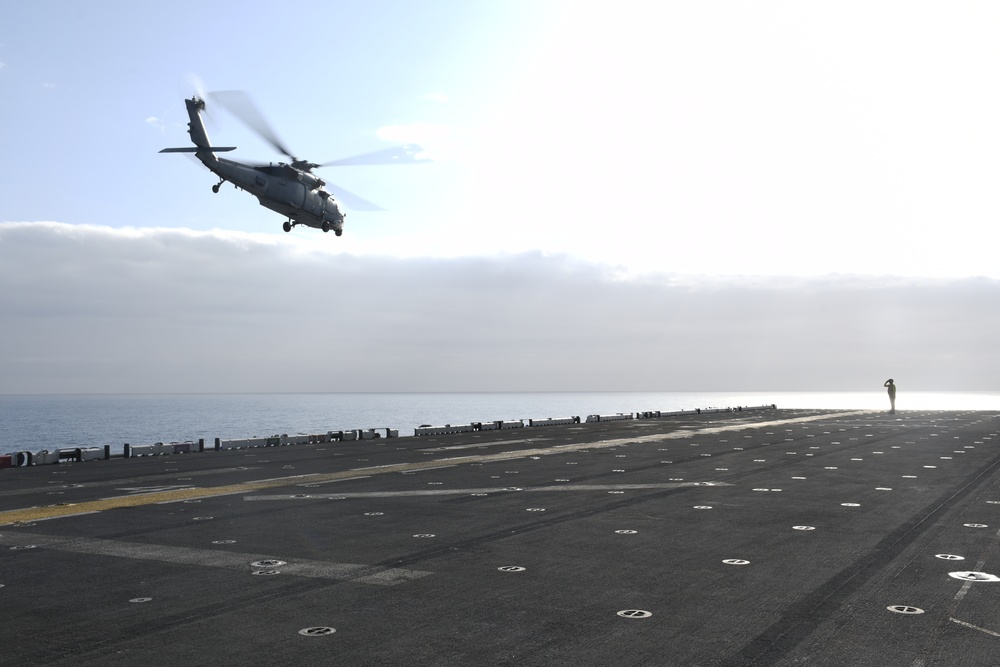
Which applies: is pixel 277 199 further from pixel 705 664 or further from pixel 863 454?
pixel 705 664

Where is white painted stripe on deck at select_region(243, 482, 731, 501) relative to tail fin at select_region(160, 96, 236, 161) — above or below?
below

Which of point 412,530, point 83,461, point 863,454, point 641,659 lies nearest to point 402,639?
point 641,659

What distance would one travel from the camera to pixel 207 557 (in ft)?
42.6

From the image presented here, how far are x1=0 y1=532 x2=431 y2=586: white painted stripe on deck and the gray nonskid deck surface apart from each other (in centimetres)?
7

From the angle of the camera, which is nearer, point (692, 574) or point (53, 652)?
point (53, 652)

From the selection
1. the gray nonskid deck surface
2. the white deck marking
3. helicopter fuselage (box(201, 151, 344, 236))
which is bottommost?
the white deck marking

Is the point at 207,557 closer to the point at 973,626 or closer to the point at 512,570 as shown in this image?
the point at 512,570

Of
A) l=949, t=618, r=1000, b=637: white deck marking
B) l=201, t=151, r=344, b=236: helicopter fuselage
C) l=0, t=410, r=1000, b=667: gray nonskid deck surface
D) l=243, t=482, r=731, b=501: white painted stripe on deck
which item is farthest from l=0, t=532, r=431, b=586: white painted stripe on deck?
l=201, t=151, r=344, b=236: helicopter fuselage

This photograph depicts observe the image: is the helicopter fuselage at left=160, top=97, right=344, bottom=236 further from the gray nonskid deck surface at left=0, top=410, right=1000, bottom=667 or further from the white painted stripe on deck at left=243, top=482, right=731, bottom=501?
the white painted stripe on deck at left=243, top=482, right=731, bottom=501

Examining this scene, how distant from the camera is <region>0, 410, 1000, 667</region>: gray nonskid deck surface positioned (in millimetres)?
8266

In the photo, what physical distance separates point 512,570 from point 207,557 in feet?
17.8

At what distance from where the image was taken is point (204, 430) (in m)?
156

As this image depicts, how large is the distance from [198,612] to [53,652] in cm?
177

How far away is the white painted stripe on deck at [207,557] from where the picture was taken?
37.9 ft
